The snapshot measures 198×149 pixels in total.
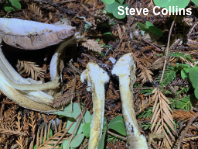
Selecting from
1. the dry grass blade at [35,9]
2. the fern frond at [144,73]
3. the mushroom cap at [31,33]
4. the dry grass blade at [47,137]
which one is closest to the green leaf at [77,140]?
the dry grass blade at [47,137]

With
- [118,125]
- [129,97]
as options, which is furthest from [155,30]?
[118,125]

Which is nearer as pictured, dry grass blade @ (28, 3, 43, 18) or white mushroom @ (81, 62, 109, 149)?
white mushroom @ (81, 62, 109, 149)

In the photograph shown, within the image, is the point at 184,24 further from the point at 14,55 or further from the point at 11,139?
the point at 11,139

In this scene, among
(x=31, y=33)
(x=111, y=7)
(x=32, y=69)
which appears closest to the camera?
(x=31, y=33)

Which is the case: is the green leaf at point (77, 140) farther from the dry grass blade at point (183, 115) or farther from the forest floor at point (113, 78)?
the dry grass blade at point (183, 115)

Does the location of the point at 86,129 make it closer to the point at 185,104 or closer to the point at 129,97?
the point at 129,97

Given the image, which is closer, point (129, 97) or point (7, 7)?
point (129, 97)

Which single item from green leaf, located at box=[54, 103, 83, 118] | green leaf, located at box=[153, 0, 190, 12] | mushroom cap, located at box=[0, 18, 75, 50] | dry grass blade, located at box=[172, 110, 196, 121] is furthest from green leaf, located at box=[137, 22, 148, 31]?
green leaf, located at box=[54, 103, 83, 118]

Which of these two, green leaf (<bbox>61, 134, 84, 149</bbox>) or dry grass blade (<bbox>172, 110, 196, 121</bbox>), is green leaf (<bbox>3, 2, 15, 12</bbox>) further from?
dry grass blade (<bbox>172, 110, 196, 121</bbox>)
